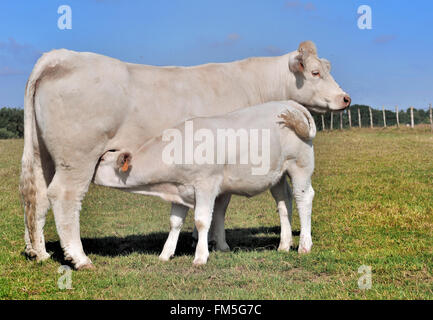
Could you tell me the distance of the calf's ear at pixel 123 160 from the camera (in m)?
6.93

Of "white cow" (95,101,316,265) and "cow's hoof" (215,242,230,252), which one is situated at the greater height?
"white cow" (95,101,316,265)

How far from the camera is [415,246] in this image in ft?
27.5

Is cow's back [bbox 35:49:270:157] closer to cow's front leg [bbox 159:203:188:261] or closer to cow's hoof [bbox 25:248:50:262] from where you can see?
cow's front leg [bbox 159:203:188:261]

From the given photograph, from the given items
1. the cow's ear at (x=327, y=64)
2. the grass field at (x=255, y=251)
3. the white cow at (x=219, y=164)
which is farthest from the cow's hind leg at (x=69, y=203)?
the cow's ear at (x=327, y=64)

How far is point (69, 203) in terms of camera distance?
728 centimetres

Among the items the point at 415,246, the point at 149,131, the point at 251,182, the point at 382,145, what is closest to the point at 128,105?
the point at 149,131

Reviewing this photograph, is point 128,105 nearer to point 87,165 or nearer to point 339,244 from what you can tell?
point 87,165

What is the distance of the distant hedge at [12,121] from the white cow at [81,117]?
53.6 meters

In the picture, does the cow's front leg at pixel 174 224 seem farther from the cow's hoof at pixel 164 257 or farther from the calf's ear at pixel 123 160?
the calf's ear at pixel 123 160

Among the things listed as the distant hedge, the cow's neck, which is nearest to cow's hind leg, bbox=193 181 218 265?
the cow's neck

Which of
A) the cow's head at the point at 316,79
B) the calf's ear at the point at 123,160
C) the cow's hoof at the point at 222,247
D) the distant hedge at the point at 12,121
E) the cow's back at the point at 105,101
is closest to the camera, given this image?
the calf's ear at the point at 123,160

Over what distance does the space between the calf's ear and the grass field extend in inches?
51.8

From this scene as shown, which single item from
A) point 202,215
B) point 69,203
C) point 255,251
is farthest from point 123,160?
point 255,251

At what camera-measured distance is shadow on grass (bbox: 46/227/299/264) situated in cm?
851
